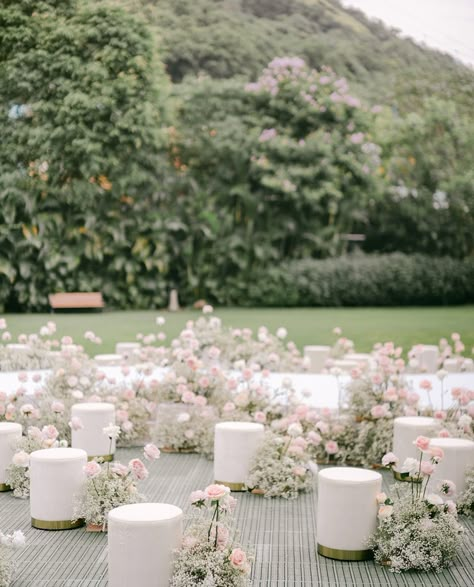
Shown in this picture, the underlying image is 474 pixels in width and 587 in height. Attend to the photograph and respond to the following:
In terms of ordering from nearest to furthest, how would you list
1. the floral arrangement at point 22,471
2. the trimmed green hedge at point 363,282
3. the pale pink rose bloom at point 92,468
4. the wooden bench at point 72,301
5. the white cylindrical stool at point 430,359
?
the pale pink rose bloom at point 92,468 < the floral arrangement at point 22,471 < the white cylindrical stool at point 430,359 < the wooden bench at point 72,301 < the trimmed green hedge at point 363,282

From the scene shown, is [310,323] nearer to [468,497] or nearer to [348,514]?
[468,497]

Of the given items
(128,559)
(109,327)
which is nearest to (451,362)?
(109,327)

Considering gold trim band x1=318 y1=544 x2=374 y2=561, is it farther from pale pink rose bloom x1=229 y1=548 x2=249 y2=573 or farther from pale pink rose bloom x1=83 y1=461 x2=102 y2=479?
pale pink rose bloom x1=83 y1=461 x2=102 y2=479

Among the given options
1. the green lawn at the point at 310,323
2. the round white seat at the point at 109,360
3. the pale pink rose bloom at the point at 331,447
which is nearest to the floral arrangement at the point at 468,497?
the pale pink rose bloom at the point at 331,447

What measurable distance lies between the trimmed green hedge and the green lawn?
0.76 feet

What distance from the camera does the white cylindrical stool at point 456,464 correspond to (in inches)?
175

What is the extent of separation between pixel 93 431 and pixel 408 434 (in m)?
1.88

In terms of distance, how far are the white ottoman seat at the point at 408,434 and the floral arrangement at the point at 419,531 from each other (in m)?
1.30

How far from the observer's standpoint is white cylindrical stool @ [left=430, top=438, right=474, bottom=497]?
14.6 feet

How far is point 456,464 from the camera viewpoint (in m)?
4.46

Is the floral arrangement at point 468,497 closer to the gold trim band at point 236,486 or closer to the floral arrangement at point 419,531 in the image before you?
the floral arrangement at point 419,531

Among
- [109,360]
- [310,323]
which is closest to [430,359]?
[109,360]

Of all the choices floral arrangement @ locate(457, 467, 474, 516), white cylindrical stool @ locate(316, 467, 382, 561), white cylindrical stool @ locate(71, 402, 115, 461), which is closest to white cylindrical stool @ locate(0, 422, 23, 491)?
white cylindrical stool @ locate(71, 402, 115, 461)

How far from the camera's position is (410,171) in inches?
559
